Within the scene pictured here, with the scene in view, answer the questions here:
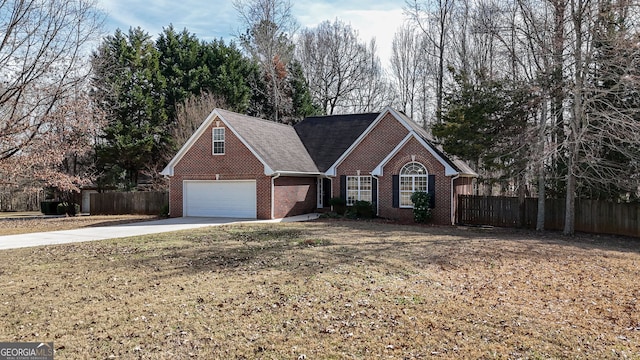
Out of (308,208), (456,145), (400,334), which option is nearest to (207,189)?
(308,208)

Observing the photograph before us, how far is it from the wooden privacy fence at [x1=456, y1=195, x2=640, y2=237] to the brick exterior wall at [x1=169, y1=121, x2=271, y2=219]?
9.60m

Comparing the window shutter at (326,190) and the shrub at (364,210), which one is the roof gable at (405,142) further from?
the shrub at (364,210)

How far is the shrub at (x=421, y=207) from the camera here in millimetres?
19484

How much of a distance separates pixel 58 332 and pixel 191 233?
954cm

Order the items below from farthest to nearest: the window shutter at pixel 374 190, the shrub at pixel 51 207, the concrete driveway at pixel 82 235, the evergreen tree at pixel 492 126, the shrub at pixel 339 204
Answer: the shrub at pixel 51 207
the shrub at pixel 339 204
the window shutter at pixel 374 190
the evergreen tree at pixel 492 126
the concrete driveway at pixel 82 235

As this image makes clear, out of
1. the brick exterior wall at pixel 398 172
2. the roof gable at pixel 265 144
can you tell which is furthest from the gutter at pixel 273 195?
the brick exterior wall at pixel 398 172

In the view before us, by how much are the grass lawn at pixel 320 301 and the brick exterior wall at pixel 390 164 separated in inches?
289

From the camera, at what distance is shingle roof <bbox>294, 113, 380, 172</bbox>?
80.0 ft

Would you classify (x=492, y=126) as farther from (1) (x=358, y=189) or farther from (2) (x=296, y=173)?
(2) (x=296, y=173)

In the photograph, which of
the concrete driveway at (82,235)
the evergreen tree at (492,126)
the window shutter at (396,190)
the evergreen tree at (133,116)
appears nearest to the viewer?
the concrete driveway at (82,235)

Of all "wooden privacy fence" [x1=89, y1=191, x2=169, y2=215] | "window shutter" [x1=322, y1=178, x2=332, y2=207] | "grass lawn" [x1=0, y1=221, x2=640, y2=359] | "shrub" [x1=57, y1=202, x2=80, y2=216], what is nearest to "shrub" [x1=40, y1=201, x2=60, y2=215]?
"shrub" [x1=57, y1=202, x2=80, y2=216]

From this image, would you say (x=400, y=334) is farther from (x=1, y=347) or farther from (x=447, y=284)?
(x=1, y=347)

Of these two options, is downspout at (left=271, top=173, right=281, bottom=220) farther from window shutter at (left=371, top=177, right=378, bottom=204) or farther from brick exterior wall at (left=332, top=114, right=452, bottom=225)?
window shutter at (left=371, top=177, right=378, bottom=204)

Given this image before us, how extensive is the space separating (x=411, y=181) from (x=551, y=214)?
20.4ft
